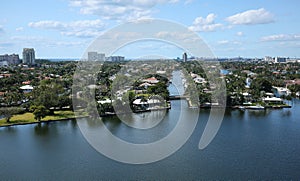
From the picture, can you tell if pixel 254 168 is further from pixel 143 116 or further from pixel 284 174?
pixel 143 116

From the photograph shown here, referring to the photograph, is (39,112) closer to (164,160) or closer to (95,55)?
(95,55)

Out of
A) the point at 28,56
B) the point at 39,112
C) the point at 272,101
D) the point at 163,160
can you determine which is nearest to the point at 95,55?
the point at 39,112

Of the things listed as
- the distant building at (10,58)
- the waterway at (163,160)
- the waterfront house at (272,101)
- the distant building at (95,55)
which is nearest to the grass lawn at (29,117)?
the waterway at (163,160)

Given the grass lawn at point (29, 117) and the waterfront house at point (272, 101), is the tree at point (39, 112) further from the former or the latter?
the waterfront house at point (272, 101)

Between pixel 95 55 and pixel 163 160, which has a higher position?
pixel 95 55

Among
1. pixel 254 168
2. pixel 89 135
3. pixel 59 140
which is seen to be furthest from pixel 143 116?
pixel 254 168

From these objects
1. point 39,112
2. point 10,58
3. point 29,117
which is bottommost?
point 29,117

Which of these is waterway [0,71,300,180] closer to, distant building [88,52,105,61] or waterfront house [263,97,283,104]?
distant building [88,52,105,61]

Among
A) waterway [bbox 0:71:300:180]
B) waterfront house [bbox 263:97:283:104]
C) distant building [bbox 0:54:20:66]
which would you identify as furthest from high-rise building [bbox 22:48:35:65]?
waterfront house [bbox 263:97:283:104]

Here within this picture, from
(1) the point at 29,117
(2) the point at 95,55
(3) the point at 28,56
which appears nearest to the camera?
(1) the point at 29,117
